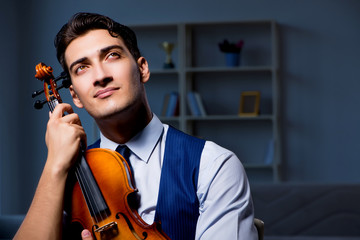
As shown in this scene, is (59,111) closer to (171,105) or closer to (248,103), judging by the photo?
(171,105)

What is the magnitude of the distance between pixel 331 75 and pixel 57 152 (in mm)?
4032

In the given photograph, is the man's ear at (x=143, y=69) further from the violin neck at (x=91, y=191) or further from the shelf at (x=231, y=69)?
the shelf at (x=231, y=69)

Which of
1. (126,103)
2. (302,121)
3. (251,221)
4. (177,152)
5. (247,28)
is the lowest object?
(302,121)

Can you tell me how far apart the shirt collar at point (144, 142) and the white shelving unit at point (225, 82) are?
3.46m

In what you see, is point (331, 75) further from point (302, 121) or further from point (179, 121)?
point (179, 121)

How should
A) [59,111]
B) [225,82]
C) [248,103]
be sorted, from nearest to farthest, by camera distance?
1. [59,111]
2. [248,103]
3. [225,82]

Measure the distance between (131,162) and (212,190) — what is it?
16 centimetres

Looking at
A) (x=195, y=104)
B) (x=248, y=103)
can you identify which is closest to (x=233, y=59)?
(x=248, y=103)

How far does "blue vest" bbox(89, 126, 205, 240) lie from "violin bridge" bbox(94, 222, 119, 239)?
0.08m

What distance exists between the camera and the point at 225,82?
450 centimetres

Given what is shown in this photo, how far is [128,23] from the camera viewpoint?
454 centimetres

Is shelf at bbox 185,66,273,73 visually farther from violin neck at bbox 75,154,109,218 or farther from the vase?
violin neck at bbox 75,154,109,218

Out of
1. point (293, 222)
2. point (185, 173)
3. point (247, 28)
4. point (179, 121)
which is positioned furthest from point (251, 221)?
point (247, 28)

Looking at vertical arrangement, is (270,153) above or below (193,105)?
below
